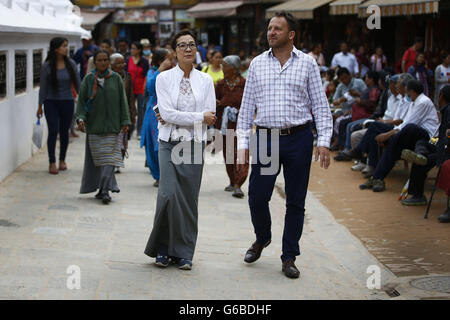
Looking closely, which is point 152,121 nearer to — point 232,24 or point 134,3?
point 232,24

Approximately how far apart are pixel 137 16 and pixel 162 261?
39995 millimetres

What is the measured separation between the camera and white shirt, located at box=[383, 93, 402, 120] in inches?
446

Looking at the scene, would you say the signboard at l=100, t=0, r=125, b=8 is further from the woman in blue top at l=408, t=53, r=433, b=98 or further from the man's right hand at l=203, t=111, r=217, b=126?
the man's right hand at l=203, t=111, r=217, b=126

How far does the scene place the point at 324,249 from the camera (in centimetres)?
748

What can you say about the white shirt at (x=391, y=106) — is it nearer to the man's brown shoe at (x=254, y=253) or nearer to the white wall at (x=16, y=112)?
the white wall at (x=16, y=112)

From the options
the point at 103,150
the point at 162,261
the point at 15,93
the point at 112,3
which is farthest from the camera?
the point at 112,3

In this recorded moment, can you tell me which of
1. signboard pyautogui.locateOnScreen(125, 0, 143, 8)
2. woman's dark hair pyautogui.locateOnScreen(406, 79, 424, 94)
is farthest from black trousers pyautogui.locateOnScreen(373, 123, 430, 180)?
signboard pyautogui.locateOnScreen(125, 0, 143, 8)

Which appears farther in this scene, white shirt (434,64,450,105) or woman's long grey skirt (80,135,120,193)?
white shirt (434,64,450,105)

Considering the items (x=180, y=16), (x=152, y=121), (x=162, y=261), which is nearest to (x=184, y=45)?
(x=162, y=261)

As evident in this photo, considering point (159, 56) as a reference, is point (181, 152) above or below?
below

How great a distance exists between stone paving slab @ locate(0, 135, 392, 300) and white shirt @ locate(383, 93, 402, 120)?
7.54 feet

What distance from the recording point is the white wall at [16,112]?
34.0 ft

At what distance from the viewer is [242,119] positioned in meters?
6.11
